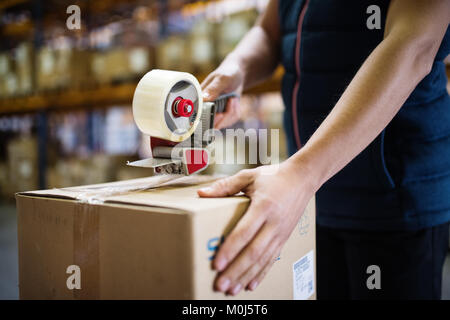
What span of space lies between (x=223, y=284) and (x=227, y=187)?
15 cm

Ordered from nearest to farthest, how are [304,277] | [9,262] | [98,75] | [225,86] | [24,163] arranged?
1. [304,277]
2. [225,86]
3. [9,262]
4. [98,75]
5. [24,163]

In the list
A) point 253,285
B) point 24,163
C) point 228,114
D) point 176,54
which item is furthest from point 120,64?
point 253,285

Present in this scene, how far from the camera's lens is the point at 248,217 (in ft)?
1.74

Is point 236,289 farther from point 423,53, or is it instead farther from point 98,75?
point 98,75

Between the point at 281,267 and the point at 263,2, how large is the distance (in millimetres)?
3679

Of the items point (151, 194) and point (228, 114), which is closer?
point (151, 194)

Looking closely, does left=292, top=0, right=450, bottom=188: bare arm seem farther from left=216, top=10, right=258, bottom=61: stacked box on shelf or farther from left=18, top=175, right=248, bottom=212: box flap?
left=216, top=10, right=258, bottom=61: stacked box on shelf

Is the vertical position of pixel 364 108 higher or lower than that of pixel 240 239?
higher

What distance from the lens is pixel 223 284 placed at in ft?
1.69

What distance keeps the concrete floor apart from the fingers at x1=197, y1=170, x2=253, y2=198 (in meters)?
1.63

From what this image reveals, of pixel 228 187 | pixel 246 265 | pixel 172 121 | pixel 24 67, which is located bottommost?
pixel 246 265

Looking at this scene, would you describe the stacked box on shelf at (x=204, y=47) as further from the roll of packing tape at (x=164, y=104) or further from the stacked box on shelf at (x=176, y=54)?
the roll of packing tape at (x=164, y=104)
